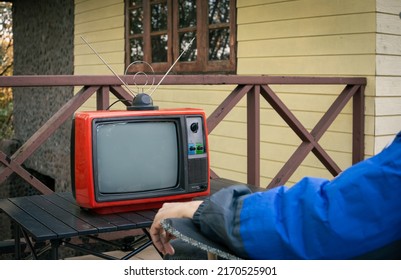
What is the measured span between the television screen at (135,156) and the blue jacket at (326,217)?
4.15 feet

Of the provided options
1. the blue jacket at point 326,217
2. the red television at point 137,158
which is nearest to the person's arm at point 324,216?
the blue jacket at point 326,217

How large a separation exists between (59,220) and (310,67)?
2.91m

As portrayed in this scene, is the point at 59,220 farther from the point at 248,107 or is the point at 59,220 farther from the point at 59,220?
the point at 248,107

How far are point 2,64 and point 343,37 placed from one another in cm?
1310

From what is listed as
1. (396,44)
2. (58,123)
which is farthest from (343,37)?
(58,123)

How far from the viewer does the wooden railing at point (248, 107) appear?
10.1ft

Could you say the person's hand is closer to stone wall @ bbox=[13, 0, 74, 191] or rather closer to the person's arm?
the person's arm

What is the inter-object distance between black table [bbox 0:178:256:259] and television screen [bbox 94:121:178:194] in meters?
0.11

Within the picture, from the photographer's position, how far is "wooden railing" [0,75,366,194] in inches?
121

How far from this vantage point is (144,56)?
22.3ft

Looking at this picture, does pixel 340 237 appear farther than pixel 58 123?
No

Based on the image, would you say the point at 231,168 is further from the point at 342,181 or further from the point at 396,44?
the point at 342,181

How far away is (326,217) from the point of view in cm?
111

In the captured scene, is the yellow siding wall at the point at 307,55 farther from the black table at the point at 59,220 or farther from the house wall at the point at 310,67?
the black table at the point at 59,220
